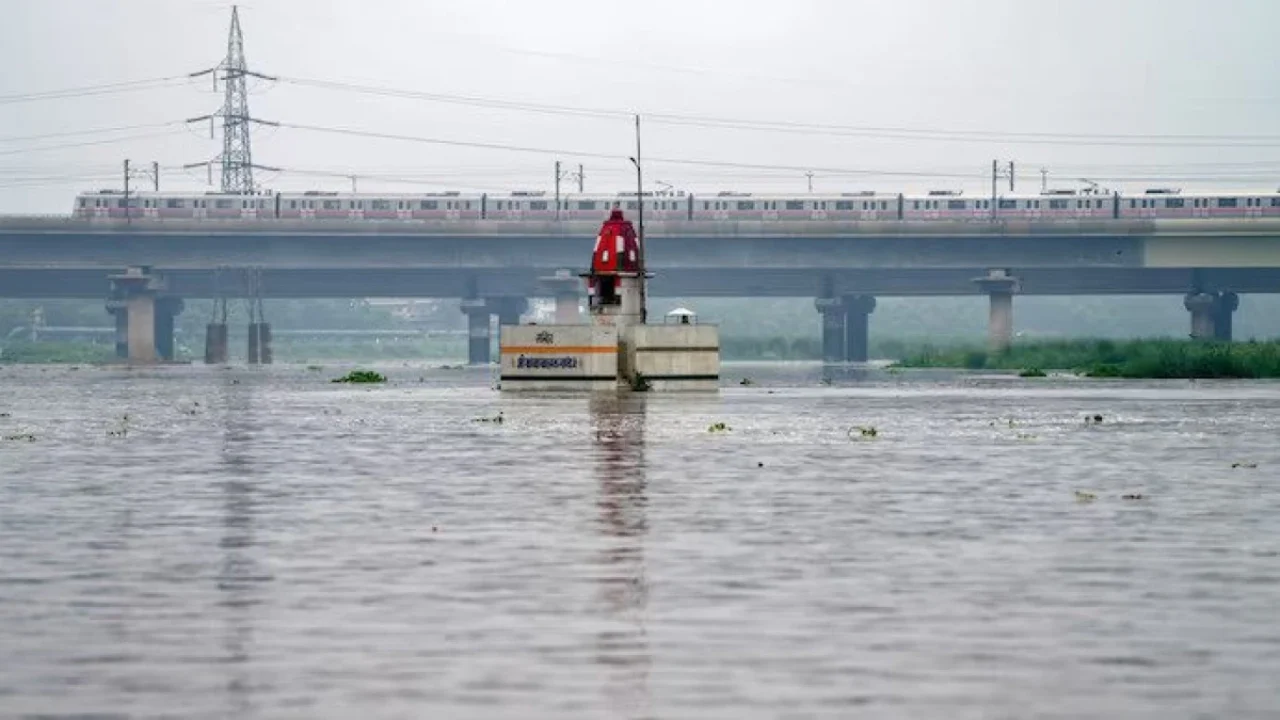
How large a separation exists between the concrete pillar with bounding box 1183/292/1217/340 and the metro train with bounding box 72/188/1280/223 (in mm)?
8456

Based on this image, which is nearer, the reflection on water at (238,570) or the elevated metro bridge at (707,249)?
the reflection on water at (238,570)

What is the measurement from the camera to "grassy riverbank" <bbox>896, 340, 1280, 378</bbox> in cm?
12075

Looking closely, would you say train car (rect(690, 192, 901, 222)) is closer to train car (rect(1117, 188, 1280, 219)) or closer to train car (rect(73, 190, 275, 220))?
train car (rect(1117, 188, 1280, 219))

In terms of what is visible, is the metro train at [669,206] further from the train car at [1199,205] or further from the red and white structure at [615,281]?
the red and white structure at [615,281]

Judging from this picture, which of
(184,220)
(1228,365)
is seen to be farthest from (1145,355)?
(184,220)

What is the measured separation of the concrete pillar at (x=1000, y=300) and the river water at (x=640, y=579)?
145725 millimetres

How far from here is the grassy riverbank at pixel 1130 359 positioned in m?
121

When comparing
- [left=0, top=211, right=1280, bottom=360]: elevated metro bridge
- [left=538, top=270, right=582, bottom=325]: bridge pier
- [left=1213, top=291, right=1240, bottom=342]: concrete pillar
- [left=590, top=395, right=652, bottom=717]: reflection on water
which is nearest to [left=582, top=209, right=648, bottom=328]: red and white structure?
[left=590, top=395, right=652, bottom=717]: reflection on water

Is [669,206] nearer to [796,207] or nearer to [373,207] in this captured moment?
[796,207]

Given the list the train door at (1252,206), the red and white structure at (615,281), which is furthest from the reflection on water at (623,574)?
the train door at (1252,206)

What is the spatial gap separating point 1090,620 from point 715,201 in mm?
175184

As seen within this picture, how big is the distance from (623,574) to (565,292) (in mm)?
174837

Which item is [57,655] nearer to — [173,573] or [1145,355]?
[173,573]

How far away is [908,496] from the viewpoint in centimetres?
3250
